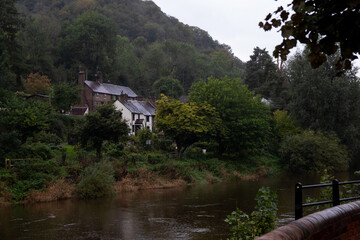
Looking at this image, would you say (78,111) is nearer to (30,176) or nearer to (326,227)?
(30,176)

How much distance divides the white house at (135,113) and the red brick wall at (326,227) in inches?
1930

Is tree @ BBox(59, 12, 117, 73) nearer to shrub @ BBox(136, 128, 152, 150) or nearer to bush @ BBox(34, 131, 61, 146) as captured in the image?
shrub @ BBox(136, 128, 152, 150)

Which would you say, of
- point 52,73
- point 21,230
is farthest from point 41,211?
point 52,73

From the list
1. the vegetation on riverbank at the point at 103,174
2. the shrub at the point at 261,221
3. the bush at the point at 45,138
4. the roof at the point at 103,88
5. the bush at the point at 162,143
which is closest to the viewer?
the shrub at the point at 261,221

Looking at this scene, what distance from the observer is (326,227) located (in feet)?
17.8

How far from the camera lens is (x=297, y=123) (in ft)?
160

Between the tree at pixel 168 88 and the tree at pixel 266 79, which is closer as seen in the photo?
the tree at pixel 266 79

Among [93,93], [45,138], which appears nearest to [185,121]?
[45,138]

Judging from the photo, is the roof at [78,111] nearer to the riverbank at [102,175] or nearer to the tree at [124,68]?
the riverbank at [102,175]

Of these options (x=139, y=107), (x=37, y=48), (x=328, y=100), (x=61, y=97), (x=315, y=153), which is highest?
(x=37, y=48)

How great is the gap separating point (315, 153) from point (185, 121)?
1510 centimetres

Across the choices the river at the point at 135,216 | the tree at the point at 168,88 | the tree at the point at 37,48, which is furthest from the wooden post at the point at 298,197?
the tree at the point at 168,88

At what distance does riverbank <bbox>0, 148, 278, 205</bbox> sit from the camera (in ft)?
84.6

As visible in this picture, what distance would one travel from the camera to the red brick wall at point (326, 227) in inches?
167
